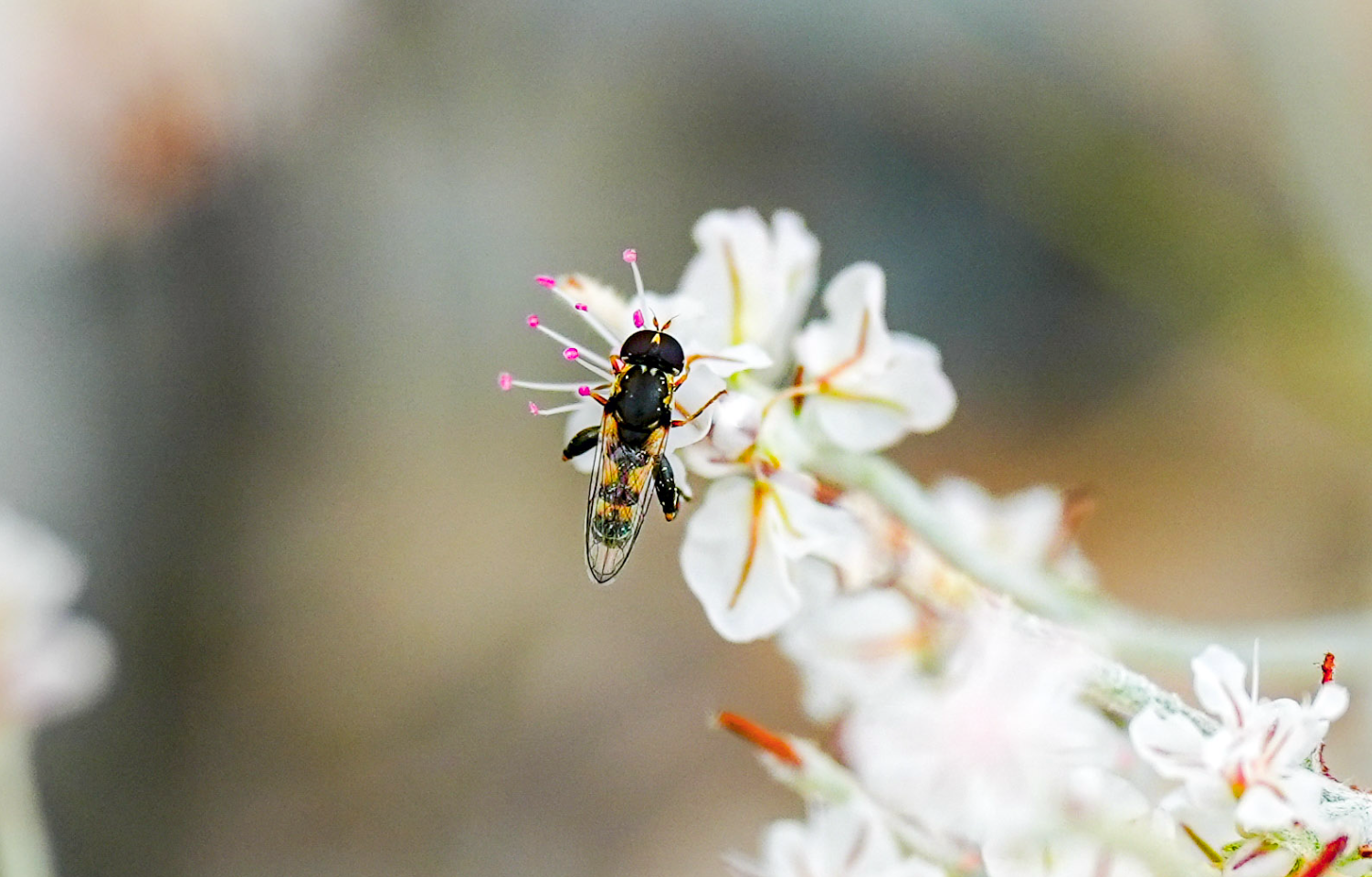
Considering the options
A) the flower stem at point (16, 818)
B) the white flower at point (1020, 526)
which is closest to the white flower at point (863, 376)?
the white flower at point (1020, 526)

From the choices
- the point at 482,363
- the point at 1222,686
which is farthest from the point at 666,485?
the point at 482,363

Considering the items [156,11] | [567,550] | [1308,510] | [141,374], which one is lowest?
[567,550]

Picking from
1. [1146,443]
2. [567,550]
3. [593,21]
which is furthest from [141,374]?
[1146,443]

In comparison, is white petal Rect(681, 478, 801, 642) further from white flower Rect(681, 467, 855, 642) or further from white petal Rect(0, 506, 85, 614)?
white petal Rect(0, 506, 85, 614)

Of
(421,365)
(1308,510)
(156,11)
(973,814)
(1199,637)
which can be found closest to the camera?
(973,814)

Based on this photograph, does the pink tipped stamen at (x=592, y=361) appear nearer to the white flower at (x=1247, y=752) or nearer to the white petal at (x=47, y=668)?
the white flower at (x=1247, y=752)

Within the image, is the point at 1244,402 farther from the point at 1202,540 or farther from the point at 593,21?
the point at 593,21

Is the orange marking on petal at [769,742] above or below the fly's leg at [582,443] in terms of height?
below
